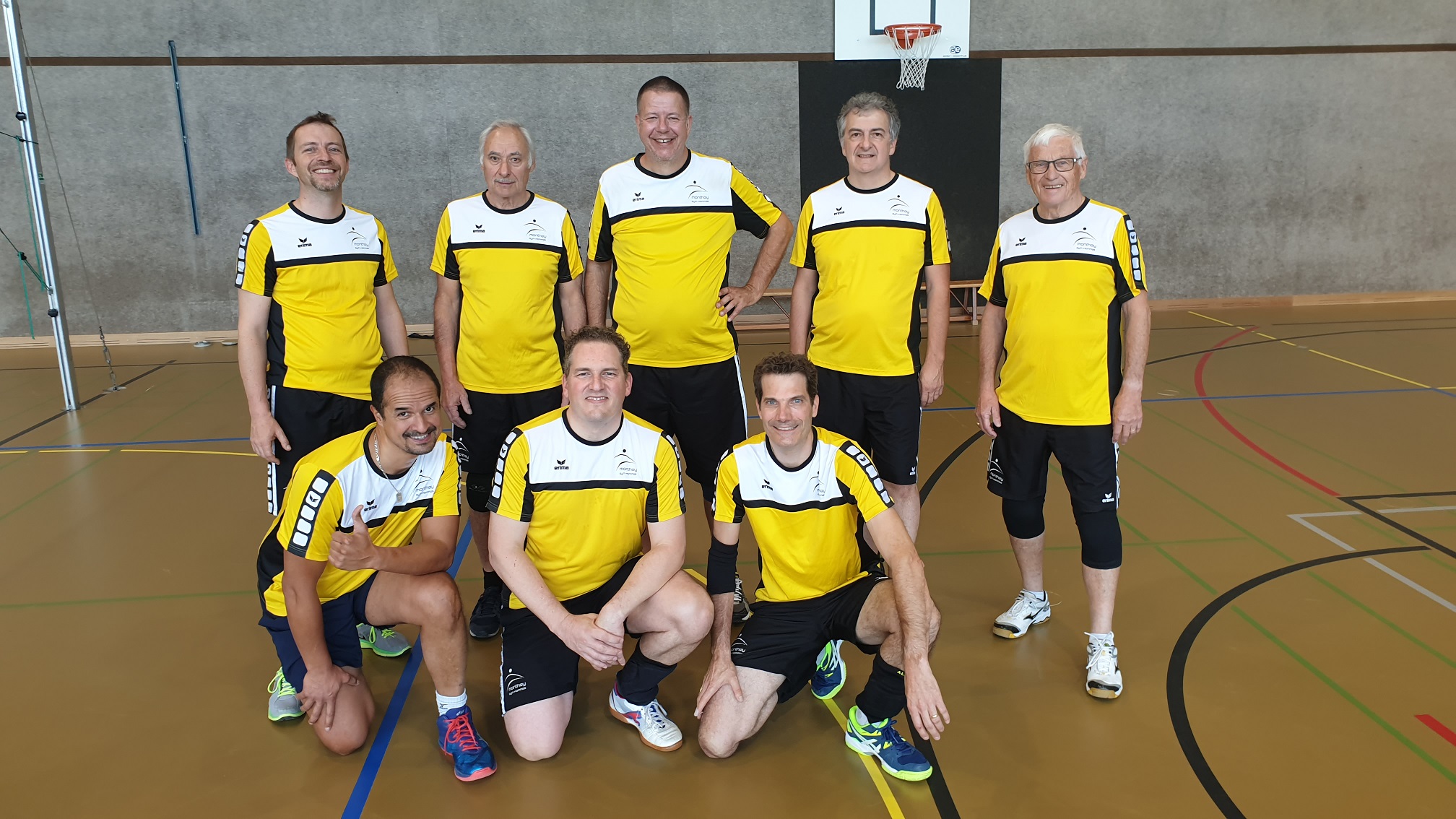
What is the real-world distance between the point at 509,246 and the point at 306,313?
29.1 inches

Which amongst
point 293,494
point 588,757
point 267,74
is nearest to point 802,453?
point 588,757

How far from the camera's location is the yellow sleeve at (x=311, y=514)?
109 inches

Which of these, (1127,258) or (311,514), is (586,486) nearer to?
(311,514)

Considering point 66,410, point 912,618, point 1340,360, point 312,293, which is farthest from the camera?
point 1340,360

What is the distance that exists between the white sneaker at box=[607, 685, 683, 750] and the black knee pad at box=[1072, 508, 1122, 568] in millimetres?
1482

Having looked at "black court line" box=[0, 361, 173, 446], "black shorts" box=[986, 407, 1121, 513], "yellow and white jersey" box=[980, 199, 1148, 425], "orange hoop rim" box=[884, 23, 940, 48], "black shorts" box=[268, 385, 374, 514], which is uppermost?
"orange hoop rim" box=[884, 23, 940, 48]

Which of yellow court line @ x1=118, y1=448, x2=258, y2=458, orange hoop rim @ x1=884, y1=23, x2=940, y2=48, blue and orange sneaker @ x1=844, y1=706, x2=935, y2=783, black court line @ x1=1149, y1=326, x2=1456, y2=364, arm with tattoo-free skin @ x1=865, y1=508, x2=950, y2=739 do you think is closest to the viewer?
arm with tattoo-free skin @ x1=865, y1=508, x2=950, y2=739

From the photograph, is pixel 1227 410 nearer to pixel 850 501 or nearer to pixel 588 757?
pixel 850 501

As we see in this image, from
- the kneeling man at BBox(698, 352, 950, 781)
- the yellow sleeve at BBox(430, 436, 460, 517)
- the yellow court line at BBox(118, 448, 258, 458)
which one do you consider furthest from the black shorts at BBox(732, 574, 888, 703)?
the yellow court line at BBox(118, 448, 258, 458)

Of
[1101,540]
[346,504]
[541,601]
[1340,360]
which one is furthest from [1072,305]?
[1340,360]

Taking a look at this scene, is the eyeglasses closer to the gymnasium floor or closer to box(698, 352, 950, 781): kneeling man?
box(698, 352, 950, 781): kneeling man

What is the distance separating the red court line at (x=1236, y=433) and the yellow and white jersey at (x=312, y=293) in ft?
15.1

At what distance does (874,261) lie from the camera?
140 inches

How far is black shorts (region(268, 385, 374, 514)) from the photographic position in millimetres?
3377
